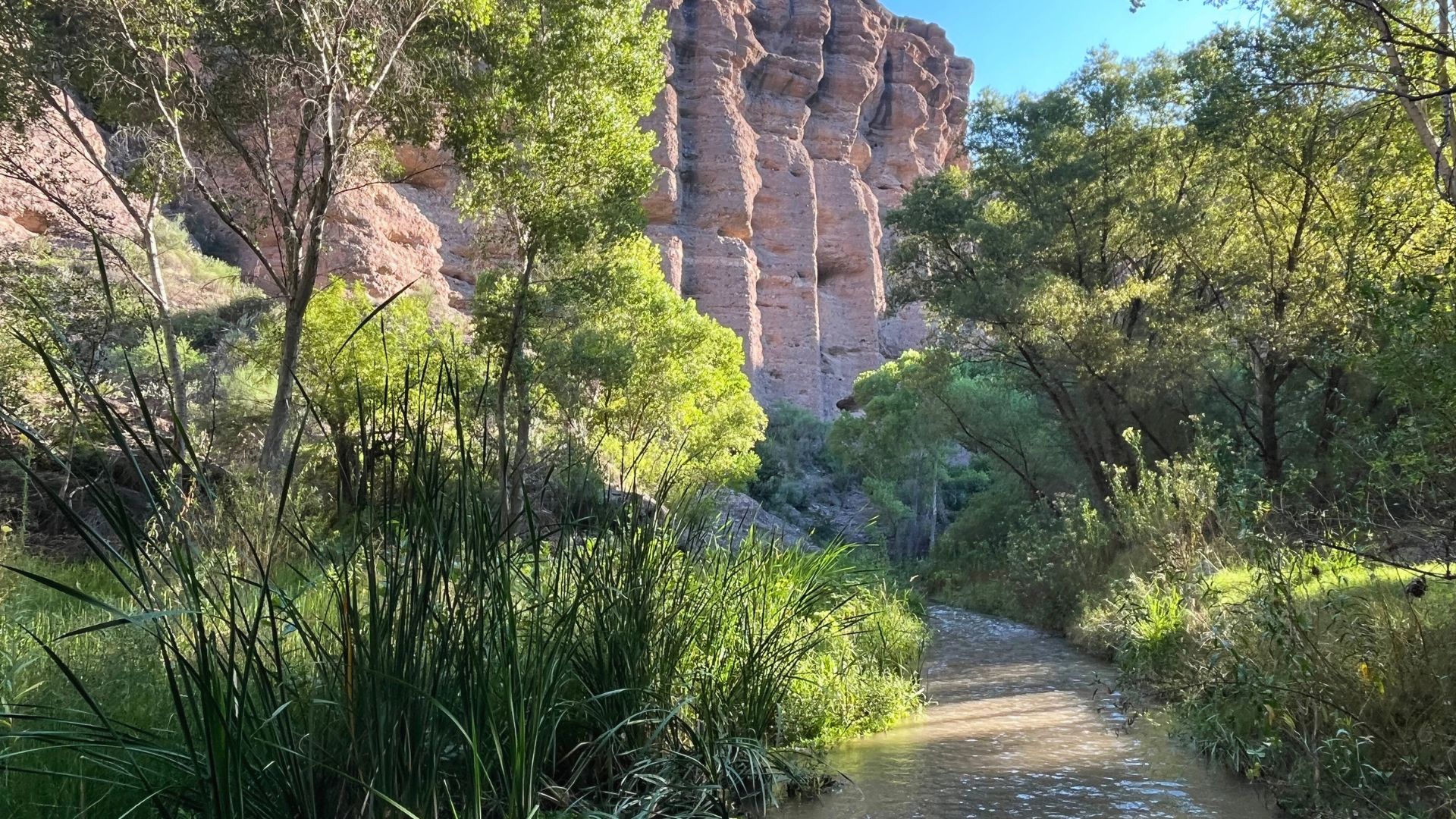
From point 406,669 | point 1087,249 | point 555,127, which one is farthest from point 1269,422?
point 406,669

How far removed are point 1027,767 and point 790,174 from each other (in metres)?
38.7

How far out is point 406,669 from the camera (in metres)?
1.96

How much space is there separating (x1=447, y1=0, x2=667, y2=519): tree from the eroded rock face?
23.3 m

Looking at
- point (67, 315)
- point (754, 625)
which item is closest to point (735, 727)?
point (754, 625)

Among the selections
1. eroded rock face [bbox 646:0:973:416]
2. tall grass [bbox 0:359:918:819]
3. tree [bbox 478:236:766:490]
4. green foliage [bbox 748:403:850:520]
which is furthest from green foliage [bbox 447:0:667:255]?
eroded rock face [bbox 646:0:973:416]

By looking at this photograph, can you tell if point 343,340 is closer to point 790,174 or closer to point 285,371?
point 285,371

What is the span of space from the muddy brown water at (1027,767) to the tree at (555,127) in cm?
601

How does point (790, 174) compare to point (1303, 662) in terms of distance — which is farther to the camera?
point (790, 174)

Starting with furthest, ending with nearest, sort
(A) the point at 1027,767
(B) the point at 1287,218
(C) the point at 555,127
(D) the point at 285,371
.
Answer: (B) the point at 1287,218
(C) the point at 555,127
(D) the point at 285,371
(A) the point at 1027,767

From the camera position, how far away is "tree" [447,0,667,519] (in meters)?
10.1

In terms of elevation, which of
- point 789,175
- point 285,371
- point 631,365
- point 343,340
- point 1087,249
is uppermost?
point 789,175

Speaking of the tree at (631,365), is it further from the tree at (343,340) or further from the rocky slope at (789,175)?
the rocky slope at (789,175)

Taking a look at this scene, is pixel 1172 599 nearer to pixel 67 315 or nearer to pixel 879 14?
pixel 67 315

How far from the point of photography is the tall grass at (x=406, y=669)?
1.68m
